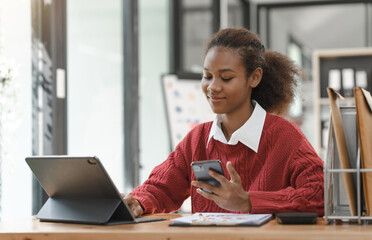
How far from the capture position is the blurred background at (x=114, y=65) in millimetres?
2961

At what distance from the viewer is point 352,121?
143 cm

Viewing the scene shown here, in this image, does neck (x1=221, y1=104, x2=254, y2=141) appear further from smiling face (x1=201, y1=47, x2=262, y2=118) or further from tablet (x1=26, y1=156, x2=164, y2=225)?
tablet (x1=26, y1=156, x2=164, y2=225)

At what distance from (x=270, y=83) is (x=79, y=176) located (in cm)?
88

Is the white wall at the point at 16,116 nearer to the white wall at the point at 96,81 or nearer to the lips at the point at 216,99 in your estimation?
the white wall at the point at 96,81

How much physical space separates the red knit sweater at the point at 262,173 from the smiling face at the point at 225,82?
112 mm

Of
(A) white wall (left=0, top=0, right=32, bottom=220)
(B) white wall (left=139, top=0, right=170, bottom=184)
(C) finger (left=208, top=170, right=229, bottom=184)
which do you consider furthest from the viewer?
(B) white wall (left=139, top=0, right=170, bottom=184)

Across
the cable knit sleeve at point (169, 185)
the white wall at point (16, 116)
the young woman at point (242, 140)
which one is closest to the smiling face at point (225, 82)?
the young woman at point (242, 140)

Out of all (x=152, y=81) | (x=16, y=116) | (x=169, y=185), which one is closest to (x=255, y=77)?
(x=169, y=185)

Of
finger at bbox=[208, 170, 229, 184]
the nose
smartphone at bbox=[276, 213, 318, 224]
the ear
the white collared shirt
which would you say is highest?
the ear

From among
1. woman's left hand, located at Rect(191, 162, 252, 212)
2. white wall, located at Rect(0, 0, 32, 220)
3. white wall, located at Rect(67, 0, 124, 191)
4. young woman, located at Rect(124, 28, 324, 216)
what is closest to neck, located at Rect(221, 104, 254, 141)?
young woman, located at Rect(124, 28, 324, 216)

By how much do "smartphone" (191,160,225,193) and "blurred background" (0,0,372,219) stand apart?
88 centimetres

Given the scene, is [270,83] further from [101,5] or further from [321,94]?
[321,94]

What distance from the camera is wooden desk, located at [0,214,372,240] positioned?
47.1 inches

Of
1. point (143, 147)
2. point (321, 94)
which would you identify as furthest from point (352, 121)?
point (321, 94)
